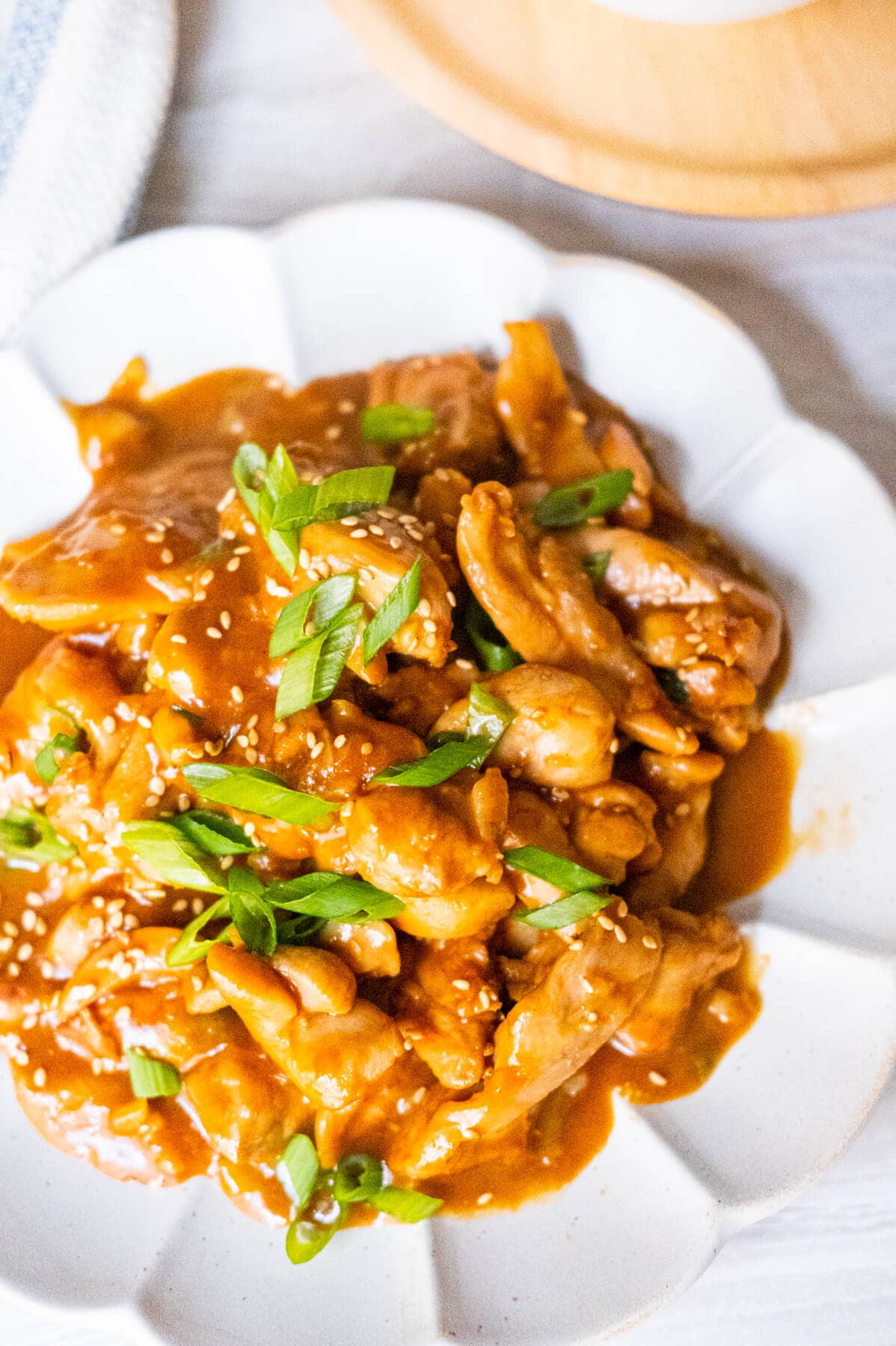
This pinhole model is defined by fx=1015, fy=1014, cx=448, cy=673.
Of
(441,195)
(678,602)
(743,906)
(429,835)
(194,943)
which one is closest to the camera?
(429,835)

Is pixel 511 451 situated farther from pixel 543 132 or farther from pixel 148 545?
pixel 148 545

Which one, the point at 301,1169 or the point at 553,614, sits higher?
the point at 553,614

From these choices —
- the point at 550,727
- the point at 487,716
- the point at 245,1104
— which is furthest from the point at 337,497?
the point at 245,1104

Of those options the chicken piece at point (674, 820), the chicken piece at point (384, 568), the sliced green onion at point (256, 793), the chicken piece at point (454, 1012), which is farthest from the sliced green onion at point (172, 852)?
the chicken piece at point (674, 820)

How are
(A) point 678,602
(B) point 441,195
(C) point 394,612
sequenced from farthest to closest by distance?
(B) point 441,195, (A) point 678,602, (C) point 394,612

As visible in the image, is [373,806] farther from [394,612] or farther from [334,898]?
[394,612]

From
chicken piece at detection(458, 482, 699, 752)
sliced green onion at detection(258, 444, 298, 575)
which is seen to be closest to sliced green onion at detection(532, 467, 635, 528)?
chicken piece at detection(458, 482, 699, 752)

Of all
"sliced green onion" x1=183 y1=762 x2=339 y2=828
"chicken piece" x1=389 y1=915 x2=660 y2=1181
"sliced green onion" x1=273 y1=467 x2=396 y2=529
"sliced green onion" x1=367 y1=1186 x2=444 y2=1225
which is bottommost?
"sliced green onion" x1=367 y1=1186 x2=444 y2=1225

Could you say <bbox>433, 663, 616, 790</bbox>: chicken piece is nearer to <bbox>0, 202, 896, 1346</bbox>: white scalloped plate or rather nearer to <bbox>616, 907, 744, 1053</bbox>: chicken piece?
<bbox>616, 907, 744, 1053</bbox>: chicken piece
